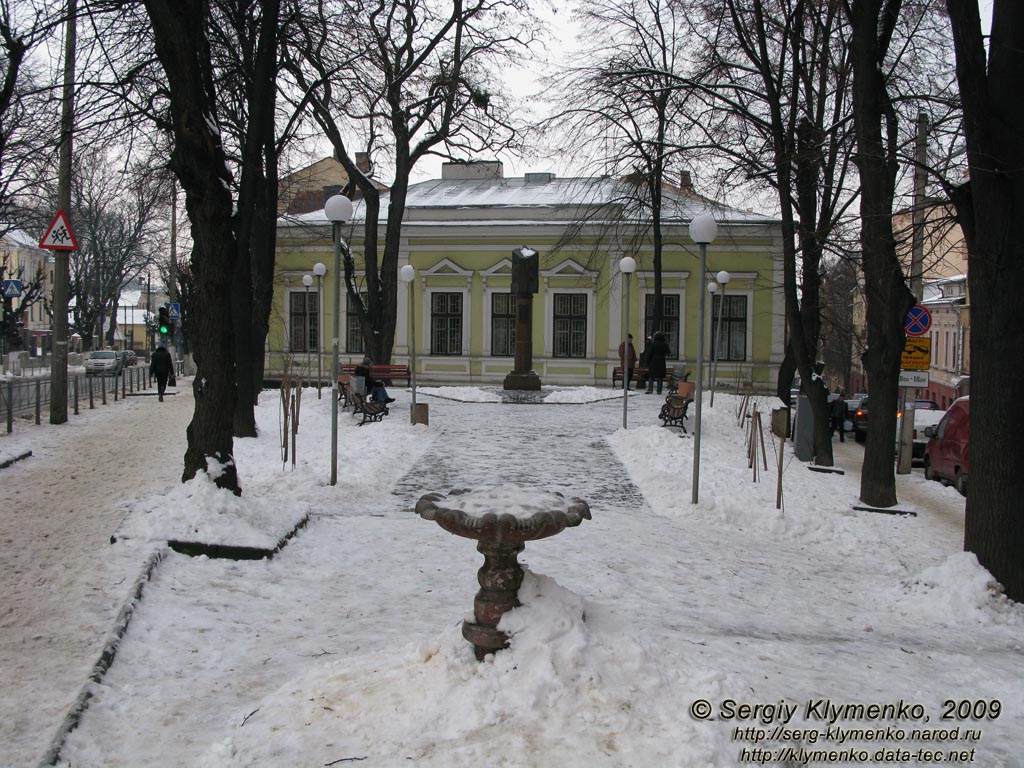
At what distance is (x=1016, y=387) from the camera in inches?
267

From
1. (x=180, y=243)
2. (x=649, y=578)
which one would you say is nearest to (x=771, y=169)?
(x=649, y=578)

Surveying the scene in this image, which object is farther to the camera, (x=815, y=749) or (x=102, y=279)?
(x=102, y=279)

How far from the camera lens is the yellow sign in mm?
14141

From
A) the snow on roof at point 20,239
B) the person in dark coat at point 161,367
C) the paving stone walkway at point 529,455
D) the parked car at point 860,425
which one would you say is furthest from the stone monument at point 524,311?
the snow on roof at point 20,239

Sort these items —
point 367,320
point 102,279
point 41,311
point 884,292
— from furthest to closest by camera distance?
1. point 41,311
2. point 102,279
3. point 367,320
4. point 884,292

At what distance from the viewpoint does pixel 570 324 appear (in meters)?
31.5

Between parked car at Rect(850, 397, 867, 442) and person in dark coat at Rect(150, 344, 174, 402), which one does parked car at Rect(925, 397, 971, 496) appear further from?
person in dark coat at Rect(150, 344, 174, 402)

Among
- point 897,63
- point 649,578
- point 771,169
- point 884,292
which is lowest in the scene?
point 649,578

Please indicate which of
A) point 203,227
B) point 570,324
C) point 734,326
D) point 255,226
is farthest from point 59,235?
point 734,326

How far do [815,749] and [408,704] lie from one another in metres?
1.85

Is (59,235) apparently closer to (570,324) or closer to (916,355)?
(916,355)

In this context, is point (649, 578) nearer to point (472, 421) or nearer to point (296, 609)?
point (296, 609)

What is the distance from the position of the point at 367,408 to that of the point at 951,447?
9670 millimetres

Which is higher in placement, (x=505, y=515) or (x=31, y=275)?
(x=31, y=275)
